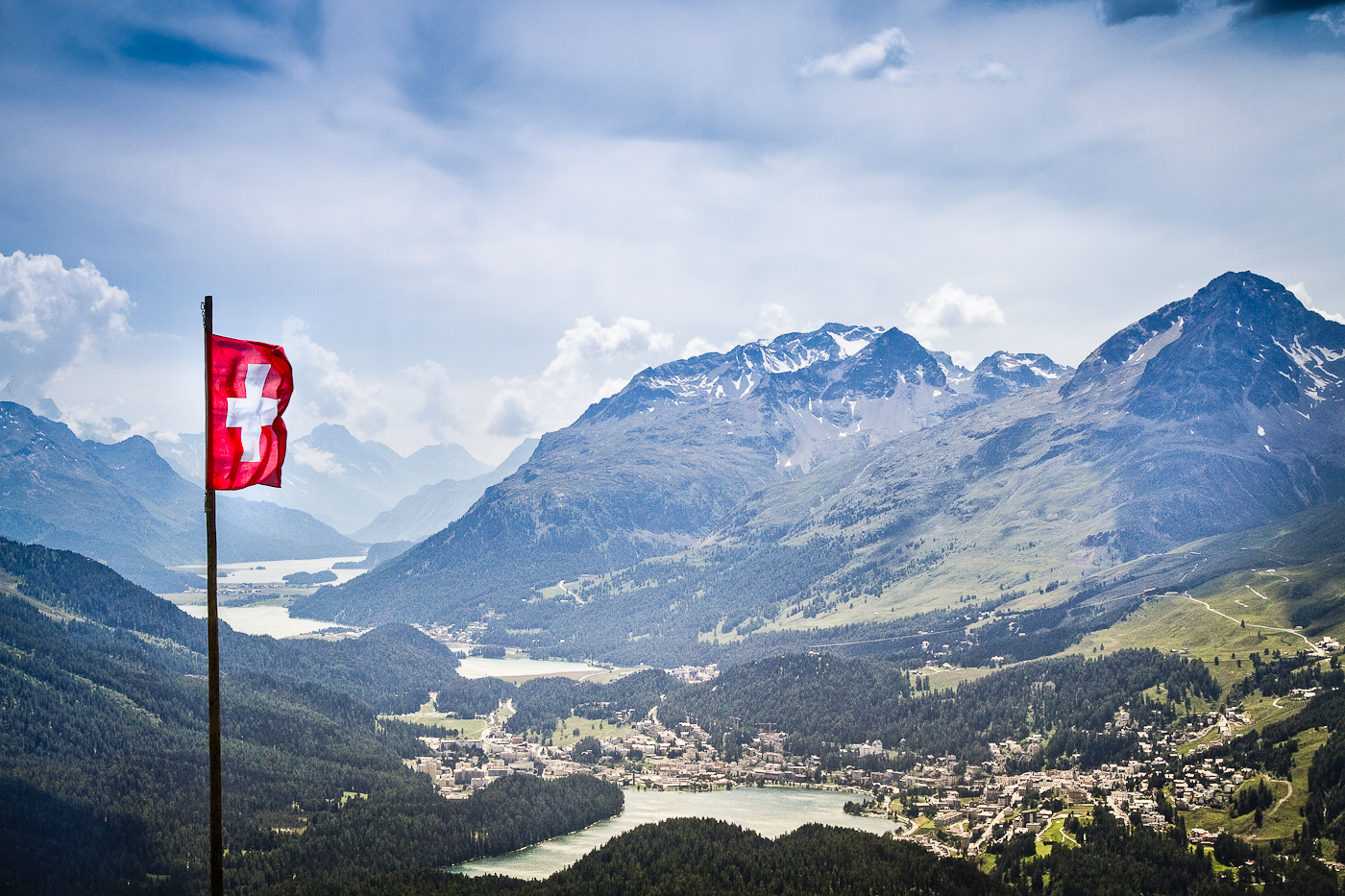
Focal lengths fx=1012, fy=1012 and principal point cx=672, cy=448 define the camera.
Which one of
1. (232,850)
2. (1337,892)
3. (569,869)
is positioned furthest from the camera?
(232,850)

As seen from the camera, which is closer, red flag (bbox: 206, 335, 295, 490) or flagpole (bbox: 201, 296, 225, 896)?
flagpole (bbox: 201, 296, 225, 896)

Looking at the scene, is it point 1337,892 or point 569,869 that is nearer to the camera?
point 1337,892

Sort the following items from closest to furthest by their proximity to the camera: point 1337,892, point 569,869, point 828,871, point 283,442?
1. point 283,442
2. point 1337,892
3. point 828,871
4. point 569,869

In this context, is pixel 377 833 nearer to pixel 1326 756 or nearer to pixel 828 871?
pixel 828 871

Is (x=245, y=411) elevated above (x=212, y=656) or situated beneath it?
elevated above

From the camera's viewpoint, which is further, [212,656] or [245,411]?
[245,411]

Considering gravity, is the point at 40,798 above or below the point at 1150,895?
above

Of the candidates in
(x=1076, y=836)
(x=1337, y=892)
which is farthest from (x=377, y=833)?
(x=1337, y=892)

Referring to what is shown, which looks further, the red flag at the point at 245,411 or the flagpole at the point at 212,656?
the red flag at the point at 245,411
